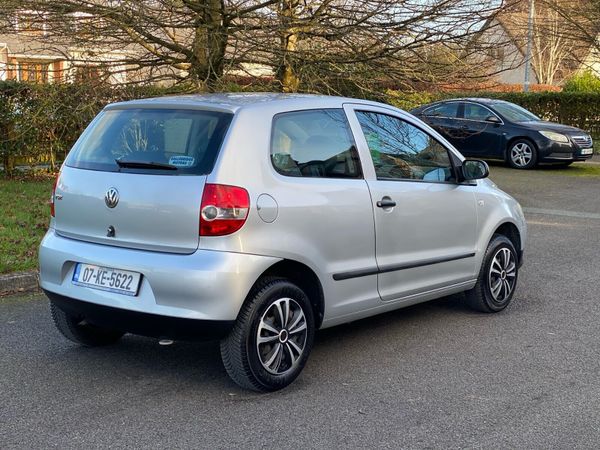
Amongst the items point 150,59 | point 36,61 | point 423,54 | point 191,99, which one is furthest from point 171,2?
point 191,99

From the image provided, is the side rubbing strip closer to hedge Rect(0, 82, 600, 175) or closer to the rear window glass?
the rear window glass

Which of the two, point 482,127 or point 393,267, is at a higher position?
point 482,127

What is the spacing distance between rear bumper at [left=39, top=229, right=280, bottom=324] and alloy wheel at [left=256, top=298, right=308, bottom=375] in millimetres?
278

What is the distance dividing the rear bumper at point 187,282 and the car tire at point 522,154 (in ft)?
47.2

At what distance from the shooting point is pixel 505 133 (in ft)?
59.1

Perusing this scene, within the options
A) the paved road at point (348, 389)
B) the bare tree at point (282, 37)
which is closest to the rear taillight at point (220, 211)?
the paved road at point (348, 389)

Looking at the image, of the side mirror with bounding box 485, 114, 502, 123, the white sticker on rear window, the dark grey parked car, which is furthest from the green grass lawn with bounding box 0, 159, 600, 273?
the side mirror with bounding box 485, 114, 502, 123

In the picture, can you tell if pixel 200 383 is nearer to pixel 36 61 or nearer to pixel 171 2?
pixel 171 2

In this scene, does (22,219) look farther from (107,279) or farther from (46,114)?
(107,279)

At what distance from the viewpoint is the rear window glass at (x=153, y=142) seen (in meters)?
4.46

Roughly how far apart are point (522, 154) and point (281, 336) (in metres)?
14.4

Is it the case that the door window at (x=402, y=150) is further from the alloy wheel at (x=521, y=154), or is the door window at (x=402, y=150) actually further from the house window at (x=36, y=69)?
the alloy wheel at (x=521, y=154)

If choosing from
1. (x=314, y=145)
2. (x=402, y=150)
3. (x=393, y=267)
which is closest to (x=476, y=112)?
(x=402, y=150)

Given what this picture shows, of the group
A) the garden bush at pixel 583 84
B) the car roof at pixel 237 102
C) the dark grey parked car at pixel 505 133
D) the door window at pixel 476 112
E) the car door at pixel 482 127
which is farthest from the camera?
the garden bush at pixel 583 84
